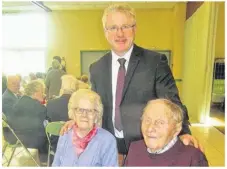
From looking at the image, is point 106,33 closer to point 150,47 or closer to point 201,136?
point 150,47

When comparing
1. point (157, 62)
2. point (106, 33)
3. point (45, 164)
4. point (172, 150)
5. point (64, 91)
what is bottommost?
point (45, 164)

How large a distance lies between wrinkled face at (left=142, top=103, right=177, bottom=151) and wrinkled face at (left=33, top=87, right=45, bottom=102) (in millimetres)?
493

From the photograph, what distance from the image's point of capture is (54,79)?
3.60ft

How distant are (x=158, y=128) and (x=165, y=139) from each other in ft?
0.18

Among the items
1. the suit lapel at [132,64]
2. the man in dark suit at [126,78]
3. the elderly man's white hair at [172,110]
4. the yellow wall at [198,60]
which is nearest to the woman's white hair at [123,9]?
the man in dark suit at [126,78]

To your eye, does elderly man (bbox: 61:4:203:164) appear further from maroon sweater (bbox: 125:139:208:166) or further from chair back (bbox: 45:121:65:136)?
chair back (bbox: 45:121:65:136)

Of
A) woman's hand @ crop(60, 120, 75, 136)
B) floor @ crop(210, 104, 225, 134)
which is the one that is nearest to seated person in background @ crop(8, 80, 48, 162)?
woman's hand @ crop(60, 120, 75, 136)

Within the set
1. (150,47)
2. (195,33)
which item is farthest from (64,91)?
(195,33)

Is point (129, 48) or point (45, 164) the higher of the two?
point (129, 48)

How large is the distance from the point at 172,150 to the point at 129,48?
459 mm

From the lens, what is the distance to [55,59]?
3.59ft

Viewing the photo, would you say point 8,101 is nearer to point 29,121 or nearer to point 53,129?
point 29,121

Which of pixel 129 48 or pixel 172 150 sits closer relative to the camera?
pixel 172 150

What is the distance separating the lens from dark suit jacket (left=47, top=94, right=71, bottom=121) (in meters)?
1.08
